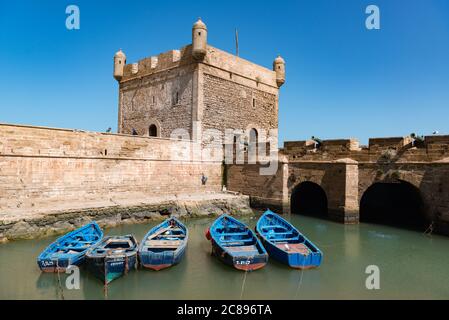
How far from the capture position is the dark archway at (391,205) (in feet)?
45.3

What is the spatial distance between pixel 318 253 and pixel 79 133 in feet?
Result: 33.3

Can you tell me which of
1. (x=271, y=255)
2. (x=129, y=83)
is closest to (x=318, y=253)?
(x=271, y=255)

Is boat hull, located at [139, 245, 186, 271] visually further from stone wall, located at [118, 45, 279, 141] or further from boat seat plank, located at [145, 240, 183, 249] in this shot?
stone wall, located at [118, 45, 279, 141]

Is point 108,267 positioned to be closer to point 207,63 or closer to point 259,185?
point 259,185

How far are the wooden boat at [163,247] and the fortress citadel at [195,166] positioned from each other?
3473 mm

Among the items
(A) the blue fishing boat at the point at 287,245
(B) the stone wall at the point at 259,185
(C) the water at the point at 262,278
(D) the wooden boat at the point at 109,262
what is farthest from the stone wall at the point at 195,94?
(D) the wooden boat at the point at 109,262

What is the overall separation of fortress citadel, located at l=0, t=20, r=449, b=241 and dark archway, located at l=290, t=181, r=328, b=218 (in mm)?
61

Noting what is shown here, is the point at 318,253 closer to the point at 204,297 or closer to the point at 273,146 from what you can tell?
the point at 204,297

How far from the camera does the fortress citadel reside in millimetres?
10477

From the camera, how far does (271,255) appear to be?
780cm

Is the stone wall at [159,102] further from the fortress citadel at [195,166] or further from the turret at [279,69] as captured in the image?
the turret at [279,69]

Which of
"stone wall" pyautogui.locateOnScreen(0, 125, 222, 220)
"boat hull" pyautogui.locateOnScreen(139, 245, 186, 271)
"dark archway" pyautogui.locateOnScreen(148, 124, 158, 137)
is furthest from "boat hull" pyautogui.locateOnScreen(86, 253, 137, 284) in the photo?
"dark archway" pyautogui.locateOnScreen(148, 124, 158, 137)

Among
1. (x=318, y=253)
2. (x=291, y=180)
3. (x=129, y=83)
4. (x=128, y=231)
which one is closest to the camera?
(x=318, y=253)

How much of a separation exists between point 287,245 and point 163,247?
336cm
